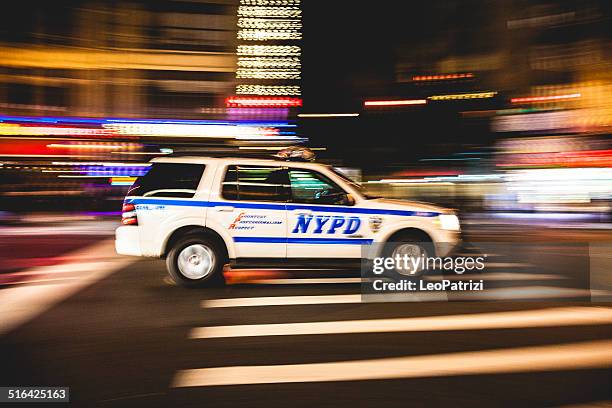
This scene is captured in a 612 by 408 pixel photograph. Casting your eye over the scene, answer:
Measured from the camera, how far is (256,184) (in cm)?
839

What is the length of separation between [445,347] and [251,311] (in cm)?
246

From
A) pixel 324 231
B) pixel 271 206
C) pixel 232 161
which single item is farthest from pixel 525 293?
pixel 232 161

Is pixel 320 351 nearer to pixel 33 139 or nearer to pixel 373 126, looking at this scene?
pixel 33 139

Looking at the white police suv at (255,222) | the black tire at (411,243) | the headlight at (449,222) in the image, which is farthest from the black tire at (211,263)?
the headlight at (449,222)

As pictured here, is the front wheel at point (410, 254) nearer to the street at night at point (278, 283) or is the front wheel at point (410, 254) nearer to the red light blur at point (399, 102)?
the street at night at point (278, 283)

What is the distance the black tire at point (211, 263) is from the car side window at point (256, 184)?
712 millimetres

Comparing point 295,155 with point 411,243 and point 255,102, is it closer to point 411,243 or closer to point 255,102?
point 411,243

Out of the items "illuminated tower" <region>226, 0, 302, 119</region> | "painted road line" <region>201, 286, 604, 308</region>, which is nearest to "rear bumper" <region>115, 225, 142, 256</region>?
"painted road line" <region>201, 286, 604, 308</region>

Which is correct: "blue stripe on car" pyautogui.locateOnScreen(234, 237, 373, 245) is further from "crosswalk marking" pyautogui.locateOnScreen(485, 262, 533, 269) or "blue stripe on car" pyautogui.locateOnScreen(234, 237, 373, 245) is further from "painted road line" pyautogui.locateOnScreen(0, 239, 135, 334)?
"crosswalk marking" pyautogui.locateOnScreen(485, 262, 533, 269)

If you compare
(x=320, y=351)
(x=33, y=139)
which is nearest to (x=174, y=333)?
(x=320, y=351)

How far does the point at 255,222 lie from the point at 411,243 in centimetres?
225

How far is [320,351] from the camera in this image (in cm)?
533

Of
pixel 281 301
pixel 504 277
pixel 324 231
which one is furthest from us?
pixel 504 277

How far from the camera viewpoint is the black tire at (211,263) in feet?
27.2
